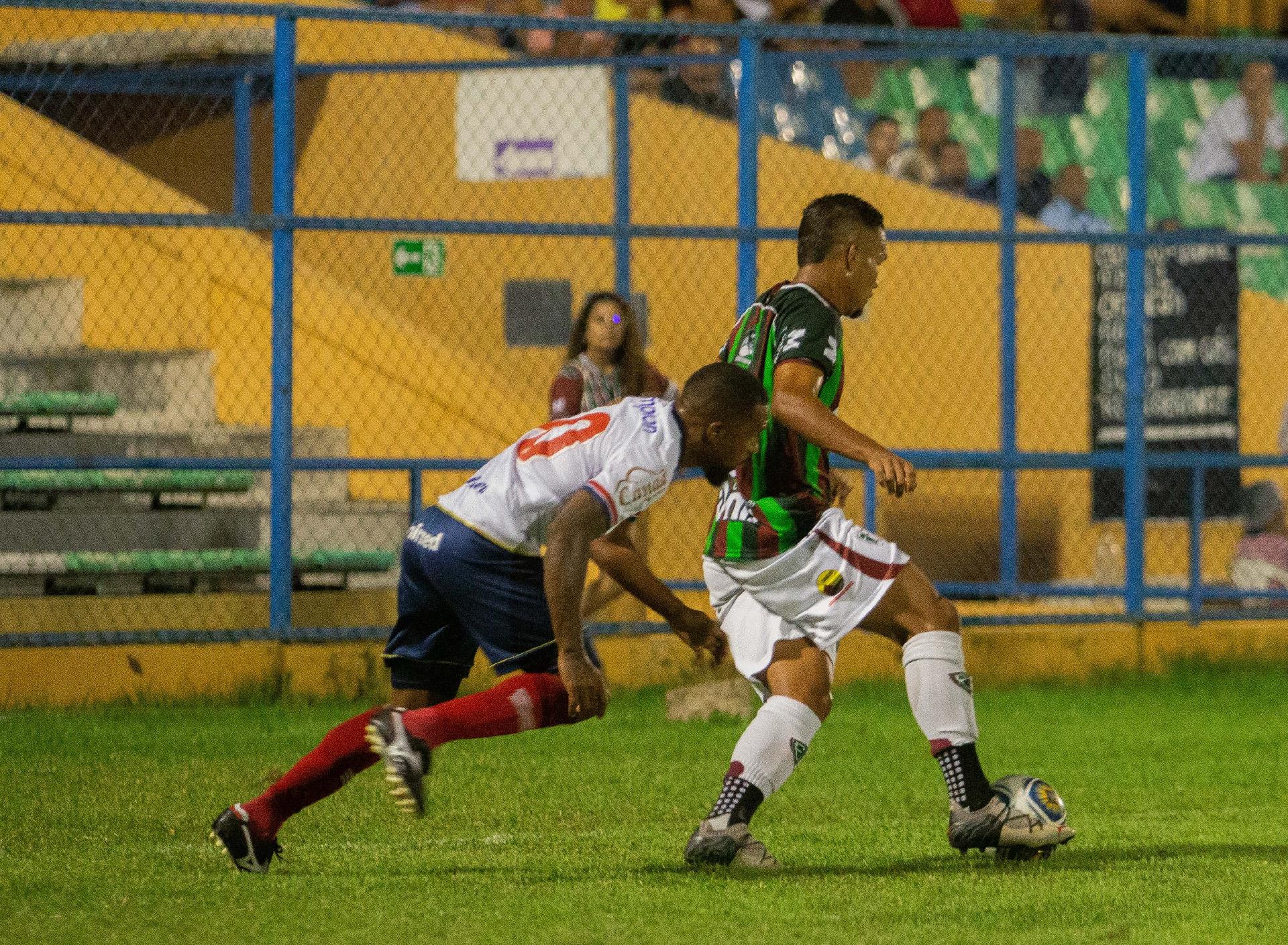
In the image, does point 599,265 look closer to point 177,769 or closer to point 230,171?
point 230,171

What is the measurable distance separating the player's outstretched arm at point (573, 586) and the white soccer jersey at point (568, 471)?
0.31 feet

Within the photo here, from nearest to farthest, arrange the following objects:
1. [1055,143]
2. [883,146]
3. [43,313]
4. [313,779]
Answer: [313,779]
[43,313]
[883,146]
[1055,143]

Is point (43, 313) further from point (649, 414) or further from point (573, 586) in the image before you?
point (573, 586)

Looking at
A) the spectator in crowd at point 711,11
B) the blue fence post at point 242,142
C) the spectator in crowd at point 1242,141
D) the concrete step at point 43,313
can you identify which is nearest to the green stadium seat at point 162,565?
the concrete step at point 43,313

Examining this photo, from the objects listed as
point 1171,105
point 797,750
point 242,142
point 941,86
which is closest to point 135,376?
point 242,142

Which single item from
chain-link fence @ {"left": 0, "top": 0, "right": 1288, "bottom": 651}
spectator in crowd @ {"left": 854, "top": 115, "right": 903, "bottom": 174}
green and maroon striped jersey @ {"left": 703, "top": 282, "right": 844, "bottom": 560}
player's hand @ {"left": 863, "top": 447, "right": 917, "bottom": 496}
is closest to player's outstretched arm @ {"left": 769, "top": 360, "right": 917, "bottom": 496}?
player's hand @ {"left": 863, "top": 447, "right": 917, "bottom": 496}

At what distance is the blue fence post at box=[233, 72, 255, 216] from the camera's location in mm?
11914

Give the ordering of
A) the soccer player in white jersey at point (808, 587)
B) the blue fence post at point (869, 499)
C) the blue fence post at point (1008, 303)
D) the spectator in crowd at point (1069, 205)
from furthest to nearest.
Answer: the spectator in crowd at point (1069, 205) → the blue fence post at point (1008, 303) → the blue fence post at point (869, 499) → the soccer player in white jersey at point (808, 587)

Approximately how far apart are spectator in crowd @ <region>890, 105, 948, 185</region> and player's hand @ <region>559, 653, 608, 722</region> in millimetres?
9000

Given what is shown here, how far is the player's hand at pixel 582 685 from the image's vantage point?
17.0 ft

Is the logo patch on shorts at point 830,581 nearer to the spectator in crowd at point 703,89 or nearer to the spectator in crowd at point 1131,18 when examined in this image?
the spectator in crowd at point 703,89

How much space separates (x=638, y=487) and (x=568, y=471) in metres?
0.24

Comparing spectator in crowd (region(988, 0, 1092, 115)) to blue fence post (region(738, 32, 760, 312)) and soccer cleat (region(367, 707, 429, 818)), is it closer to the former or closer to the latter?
blue fence post (region(738, 32, 760, 312))

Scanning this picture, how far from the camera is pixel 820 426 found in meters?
5.59
